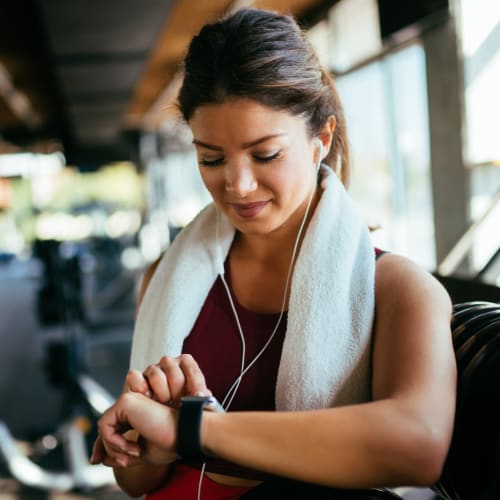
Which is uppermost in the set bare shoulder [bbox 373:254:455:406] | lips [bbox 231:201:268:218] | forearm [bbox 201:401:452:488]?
lips [bbox 231:201:268:218]

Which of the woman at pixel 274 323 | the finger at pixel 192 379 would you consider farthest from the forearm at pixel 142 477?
the finger at pixel 192 379

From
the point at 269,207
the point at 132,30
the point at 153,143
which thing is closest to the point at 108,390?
the point at 132,30

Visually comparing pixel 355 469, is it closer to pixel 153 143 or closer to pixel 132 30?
pixel 132 30

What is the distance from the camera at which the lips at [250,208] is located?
3.43 ft

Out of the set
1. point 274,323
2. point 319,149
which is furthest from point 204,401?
point 319,149

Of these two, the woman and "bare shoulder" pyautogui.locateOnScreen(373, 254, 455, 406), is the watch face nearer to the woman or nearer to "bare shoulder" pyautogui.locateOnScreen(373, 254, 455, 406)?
the woman

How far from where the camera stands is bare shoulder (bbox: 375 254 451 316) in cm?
90

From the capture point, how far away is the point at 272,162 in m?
1.01

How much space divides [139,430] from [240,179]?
42cm

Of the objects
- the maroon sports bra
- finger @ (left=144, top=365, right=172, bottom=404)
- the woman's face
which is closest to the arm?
finger @ (left=144, top=365, right=172, bottom=404)

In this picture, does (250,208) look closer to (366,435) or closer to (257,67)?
(257,67)

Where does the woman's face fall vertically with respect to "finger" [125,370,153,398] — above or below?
above

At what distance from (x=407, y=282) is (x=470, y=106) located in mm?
3423

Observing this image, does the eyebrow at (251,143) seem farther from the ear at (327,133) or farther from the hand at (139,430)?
the hand at (139,430)
